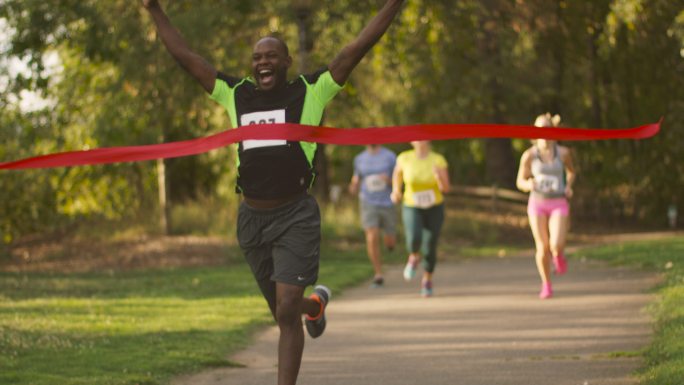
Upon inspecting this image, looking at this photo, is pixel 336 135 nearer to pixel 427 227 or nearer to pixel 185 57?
pixel 185 57

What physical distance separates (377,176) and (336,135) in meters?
8.51

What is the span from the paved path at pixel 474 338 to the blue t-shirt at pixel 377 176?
1079 millimetres

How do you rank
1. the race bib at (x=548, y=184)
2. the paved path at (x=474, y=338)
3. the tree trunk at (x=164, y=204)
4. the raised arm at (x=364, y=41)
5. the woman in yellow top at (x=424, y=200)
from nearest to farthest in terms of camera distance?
the raised arm at (x=364, y=41), the paved path at (x=474, y=338), the race bib at (x=548, y=184), the woman in yellow top at (x=424, y=200), the tree trunk at (x=164, y=204)

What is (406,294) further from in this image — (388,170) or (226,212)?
(226,212)

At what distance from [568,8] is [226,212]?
29.4ft

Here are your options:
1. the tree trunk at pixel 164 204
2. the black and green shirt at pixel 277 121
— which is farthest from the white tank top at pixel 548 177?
the tree trunk at pixel 164 204

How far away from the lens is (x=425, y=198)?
13672 millimetres

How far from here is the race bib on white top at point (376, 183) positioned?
1512 cm

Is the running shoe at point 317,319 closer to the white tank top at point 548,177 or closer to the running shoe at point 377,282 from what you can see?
the white tank top at point 548,177

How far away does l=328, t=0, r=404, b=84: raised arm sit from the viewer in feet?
21.6

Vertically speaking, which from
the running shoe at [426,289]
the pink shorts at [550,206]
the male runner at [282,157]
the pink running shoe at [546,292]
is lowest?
the running shoe at [426,289]

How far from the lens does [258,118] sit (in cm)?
668

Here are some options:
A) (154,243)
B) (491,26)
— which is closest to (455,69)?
(491,26)

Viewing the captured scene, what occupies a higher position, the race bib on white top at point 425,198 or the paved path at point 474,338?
the race bib on white top at point 425,198
